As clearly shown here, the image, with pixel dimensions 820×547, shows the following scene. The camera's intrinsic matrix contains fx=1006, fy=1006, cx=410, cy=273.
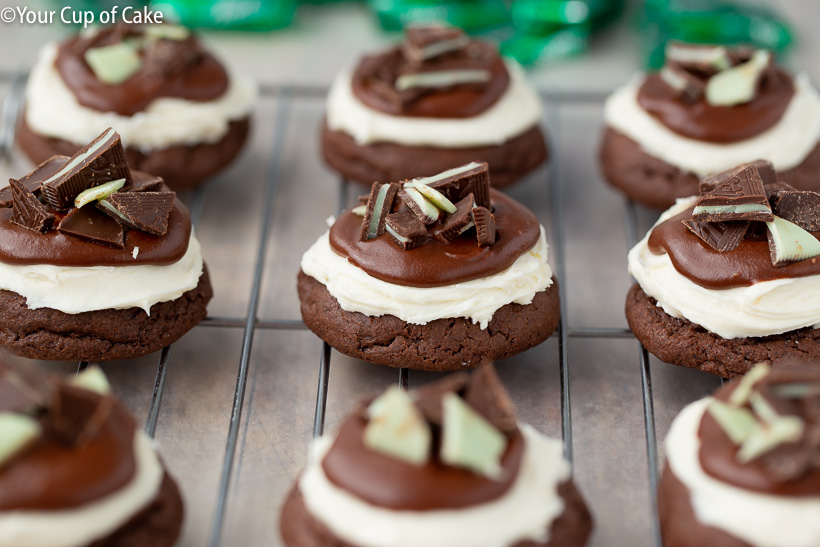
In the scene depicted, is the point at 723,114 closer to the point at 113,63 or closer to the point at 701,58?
the point at 701,58

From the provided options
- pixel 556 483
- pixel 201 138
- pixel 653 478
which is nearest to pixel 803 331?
pixel 653 478

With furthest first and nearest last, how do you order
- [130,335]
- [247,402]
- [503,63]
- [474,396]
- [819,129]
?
1. [503,63]
2. [819,129]
3. [247,402]
4. [130,335]
5. [474,396]

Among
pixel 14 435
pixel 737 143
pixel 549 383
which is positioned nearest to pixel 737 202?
pixel 737 143

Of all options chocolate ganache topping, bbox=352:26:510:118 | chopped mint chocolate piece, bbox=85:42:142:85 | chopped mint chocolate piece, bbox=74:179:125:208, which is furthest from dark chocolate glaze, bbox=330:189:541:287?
chopped mint chocolate piece, bbox=85:42:142:85

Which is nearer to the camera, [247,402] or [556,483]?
[556,483]

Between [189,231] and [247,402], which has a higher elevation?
[189,231]

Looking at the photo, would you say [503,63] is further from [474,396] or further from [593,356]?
[474,396]
